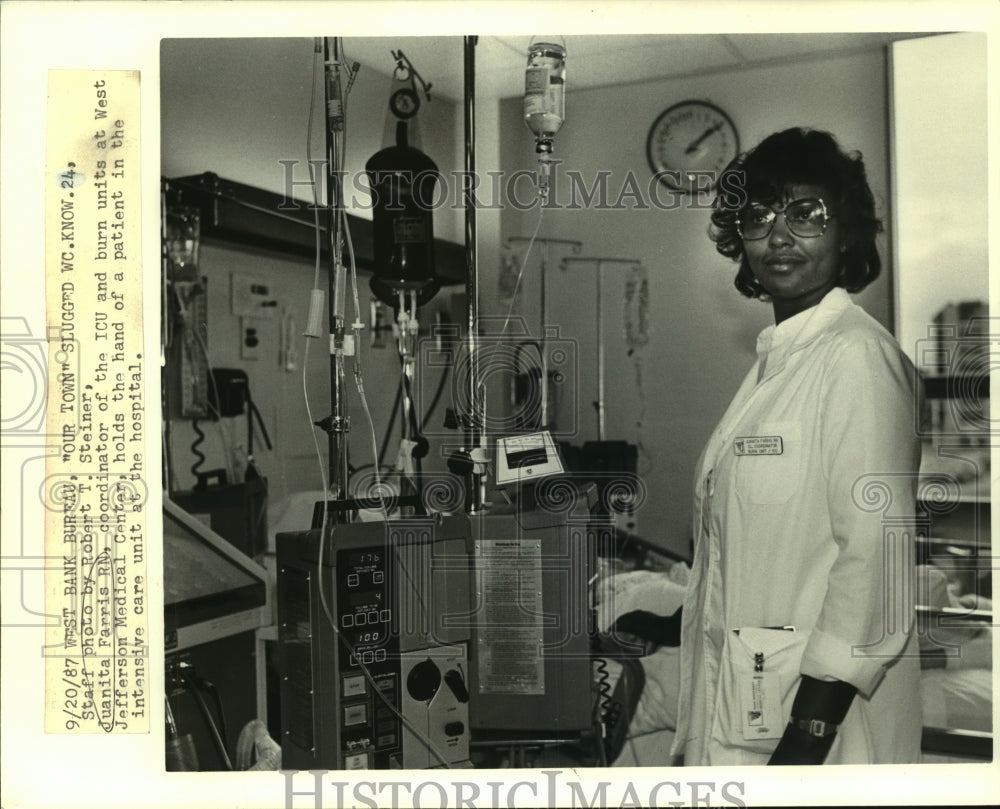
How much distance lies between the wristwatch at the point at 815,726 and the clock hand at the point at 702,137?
101cm

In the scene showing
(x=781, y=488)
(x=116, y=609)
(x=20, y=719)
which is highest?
(x=781, y=488)

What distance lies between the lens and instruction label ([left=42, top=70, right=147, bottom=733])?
57.6 inches

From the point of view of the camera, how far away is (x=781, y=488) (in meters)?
1.47

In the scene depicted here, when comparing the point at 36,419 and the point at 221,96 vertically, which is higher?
the point at 221,96

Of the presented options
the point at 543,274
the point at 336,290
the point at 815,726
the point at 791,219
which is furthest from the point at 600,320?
the point at 815,726

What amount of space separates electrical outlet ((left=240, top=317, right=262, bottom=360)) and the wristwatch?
46.0 inches

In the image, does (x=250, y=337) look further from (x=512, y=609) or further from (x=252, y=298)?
(x=512, y=609)

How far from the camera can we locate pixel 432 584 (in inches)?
59.1

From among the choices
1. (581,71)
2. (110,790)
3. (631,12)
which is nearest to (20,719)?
(110,790)

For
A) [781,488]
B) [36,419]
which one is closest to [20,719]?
[36,419]

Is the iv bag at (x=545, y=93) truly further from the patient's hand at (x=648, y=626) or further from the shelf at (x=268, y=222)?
the patient's hand at (x=648, y=626)

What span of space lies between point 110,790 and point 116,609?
31 cm

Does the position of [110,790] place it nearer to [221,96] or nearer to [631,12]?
[221,96]

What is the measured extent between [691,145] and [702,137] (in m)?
0.02
